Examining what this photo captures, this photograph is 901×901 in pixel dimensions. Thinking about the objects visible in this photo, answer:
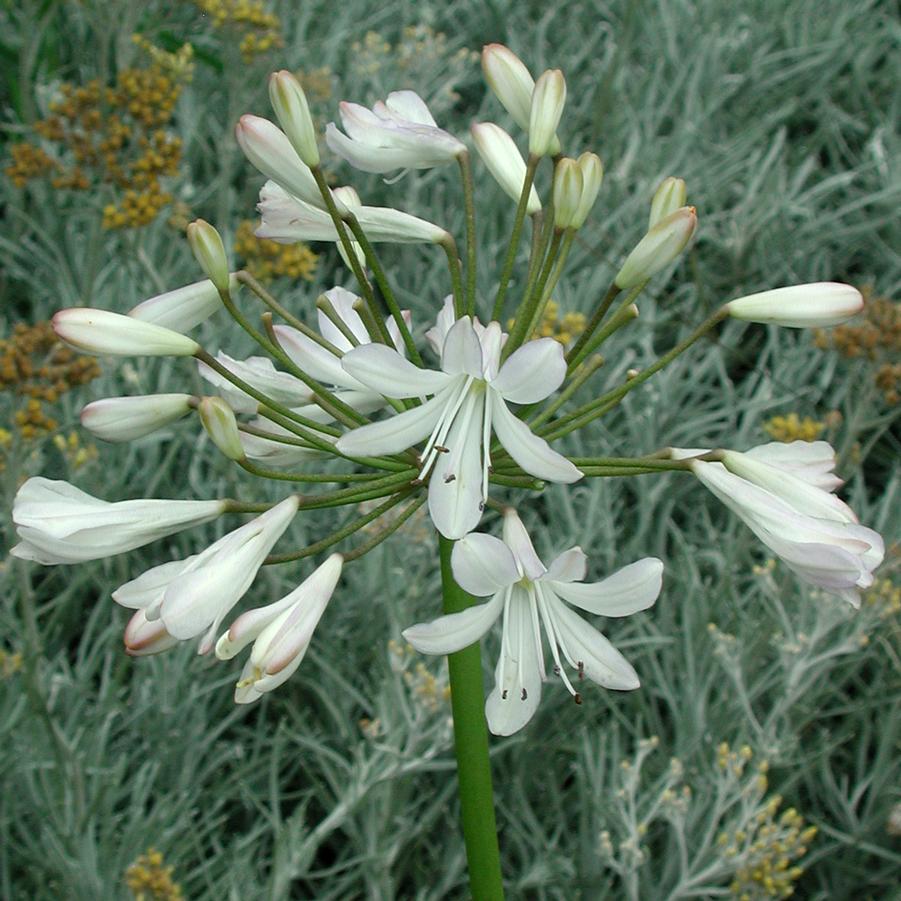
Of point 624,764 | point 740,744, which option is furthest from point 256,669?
point 740,744

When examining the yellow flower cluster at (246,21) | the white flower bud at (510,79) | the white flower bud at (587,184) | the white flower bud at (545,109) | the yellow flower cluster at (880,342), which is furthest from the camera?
the yellow flower cluster at (246,21)

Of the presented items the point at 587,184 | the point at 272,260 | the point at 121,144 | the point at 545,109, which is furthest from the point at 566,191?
the point at 121,144

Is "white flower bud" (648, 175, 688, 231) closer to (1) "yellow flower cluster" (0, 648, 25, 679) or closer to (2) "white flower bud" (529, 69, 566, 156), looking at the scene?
(2) "white flower bud" (529, 69, 566, 156)

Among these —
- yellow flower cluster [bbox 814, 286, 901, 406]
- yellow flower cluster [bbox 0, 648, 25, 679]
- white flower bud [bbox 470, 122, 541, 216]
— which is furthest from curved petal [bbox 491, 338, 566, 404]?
yellow flower cluster [bbox 814, 286, 901, 406]

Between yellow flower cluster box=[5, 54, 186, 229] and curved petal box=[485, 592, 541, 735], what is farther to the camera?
yellow flower cluster box=[5, 54, 186, 229]

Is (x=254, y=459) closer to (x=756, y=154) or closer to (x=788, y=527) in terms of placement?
(x=788, y=527)

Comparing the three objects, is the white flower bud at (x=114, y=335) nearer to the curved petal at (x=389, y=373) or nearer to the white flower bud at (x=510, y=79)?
the curved petal at (x=389, y=373)

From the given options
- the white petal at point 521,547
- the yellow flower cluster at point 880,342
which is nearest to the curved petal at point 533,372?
the white petal at point 521,547

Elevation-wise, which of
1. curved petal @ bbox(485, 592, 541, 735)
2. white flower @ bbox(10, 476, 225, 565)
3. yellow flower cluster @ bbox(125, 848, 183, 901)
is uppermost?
white flower @ bbox(10, 476, 225, 565)
